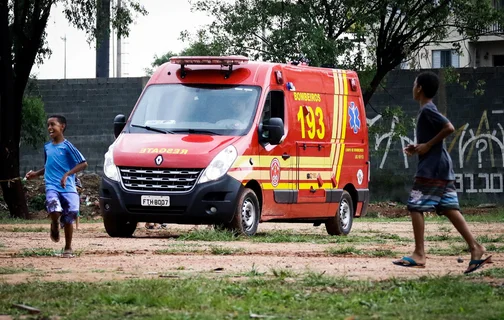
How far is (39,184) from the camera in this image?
30984mm

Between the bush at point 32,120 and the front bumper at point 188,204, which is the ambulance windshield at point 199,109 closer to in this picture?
the front bumper at point 188,204

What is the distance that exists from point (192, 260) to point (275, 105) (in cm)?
615

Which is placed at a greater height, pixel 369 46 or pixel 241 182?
pixel 369 46

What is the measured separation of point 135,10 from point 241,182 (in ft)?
40.3

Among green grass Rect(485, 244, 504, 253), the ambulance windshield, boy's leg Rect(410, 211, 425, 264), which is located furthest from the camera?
the ambulance windshield

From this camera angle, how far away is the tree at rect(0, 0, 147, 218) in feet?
82.9

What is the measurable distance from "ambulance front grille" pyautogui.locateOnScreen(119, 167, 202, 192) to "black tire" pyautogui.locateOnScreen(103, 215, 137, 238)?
0.59 metres

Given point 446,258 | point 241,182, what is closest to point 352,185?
point 241,182

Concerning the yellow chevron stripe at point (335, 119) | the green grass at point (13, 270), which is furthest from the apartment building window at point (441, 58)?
the green grass at point (13, 270)

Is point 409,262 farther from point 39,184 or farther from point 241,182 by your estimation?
point 39,184

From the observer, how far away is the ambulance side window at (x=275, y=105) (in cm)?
1759

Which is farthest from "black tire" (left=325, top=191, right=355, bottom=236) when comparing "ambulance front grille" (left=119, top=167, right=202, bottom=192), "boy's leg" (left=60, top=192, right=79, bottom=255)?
"boy's leg" (left=60, top=192, right=79, bottom=255)

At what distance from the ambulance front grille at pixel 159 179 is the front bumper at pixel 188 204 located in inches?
3.3

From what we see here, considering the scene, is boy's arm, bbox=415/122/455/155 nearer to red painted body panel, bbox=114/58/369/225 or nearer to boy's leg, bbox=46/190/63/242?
boy's leg, bbox=46/190/63/242
